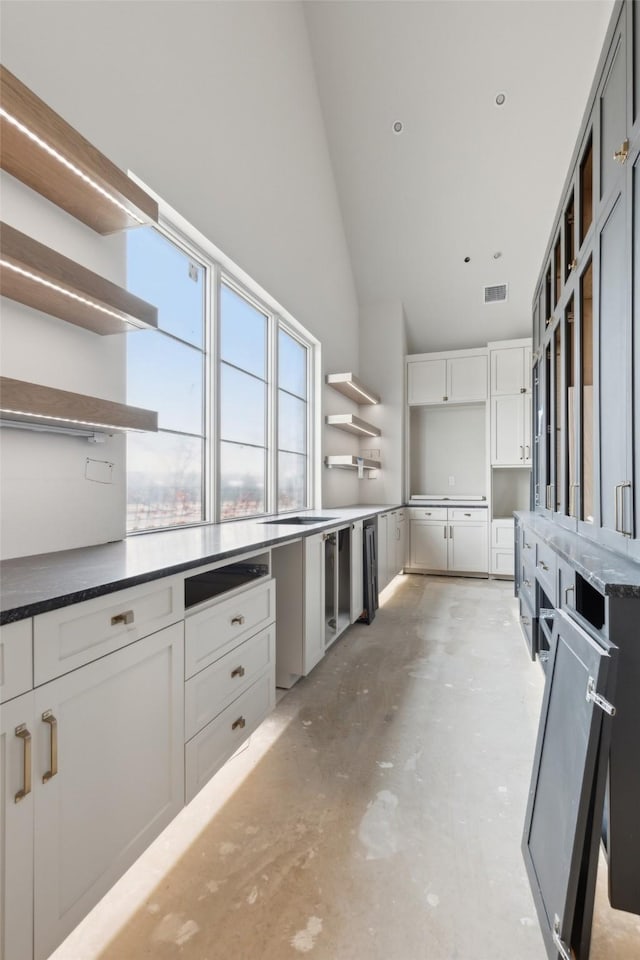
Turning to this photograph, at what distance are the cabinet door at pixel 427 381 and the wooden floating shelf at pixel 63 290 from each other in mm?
4722

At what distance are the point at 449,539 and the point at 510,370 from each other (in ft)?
7.24

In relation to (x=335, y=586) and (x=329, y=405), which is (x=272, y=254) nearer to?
(x=329, y=405)

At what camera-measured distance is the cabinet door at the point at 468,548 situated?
18.5 ft

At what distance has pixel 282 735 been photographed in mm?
2188

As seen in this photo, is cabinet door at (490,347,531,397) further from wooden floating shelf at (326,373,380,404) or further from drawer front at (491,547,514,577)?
drawer front at (491,547,514,577)

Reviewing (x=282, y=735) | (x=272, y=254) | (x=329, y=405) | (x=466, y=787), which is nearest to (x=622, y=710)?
(x=466, y=787)

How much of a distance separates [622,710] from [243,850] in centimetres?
124

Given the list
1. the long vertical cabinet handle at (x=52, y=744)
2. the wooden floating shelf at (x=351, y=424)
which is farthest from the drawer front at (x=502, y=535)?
the long vertical cabinet handle at (x=52, y=744)

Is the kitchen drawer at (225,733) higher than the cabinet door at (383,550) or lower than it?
lower

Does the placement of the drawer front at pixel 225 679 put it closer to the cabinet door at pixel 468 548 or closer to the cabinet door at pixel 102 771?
the cabinet door at pixel 102 771

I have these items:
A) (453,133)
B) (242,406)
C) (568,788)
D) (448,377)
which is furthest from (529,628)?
(453,133)

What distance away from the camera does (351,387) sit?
5.02 m

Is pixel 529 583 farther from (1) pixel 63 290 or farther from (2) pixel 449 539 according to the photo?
(1) pixel 63 290

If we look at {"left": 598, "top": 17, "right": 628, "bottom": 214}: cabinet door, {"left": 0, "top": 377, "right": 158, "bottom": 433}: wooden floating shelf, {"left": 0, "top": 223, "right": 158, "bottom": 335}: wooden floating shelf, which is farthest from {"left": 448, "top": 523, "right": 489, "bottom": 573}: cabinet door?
{"left": 0, "top": 223, "right": 158, "bottom": 335}: wooden floating shelf
